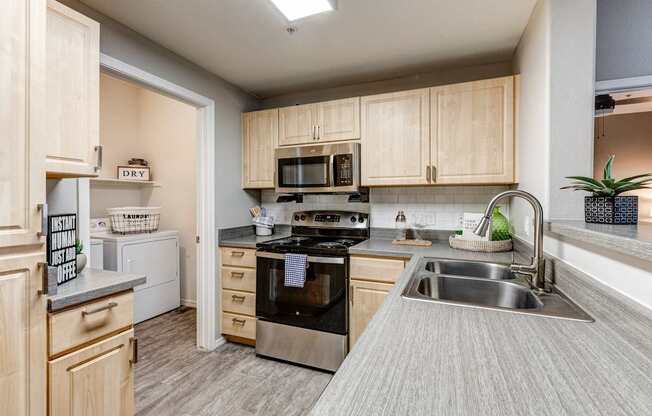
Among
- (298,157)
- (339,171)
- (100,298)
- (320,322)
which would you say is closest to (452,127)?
(339,171)

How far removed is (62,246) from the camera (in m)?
1.33

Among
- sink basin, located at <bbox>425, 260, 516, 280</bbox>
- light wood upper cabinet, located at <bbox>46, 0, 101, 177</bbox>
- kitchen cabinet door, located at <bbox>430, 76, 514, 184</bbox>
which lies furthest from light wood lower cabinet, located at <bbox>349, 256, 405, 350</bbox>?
light wood upper cabinet, located at <bbox>46, 0, 101, 177</bbox>

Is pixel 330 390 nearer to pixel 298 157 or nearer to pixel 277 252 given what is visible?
pixel 277 252

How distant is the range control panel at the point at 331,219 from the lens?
2750 millimetres

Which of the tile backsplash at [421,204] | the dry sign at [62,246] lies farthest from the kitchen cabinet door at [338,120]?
the dry sign at [62,246]

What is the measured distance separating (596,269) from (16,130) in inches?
76.8

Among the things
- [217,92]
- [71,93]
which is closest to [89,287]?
[71,93]

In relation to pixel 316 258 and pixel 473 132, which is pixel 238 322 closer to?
pixel 316 258

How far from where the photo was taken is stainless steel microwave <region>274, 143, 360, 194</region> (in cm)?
251

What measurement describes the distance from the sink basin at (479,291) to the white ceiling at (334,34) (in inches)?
59.0

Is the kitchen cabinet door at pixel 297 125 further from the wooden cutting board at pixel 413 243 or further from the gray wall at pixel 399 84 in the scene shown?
the wooden cutting board at pixel 413 243

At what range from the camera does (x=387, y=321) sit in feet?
2.81

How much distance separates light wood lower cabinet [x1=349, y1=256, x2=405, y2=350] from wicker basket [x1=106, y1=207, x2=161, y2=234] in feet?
7.61

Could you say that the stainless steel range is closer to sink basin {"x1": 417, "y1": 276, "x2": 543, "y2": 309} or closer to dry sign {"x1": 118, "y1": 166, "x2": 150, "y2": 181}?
sink basin {"x1": 417, "y1": 276, "x2": 543, "y2": 309}
